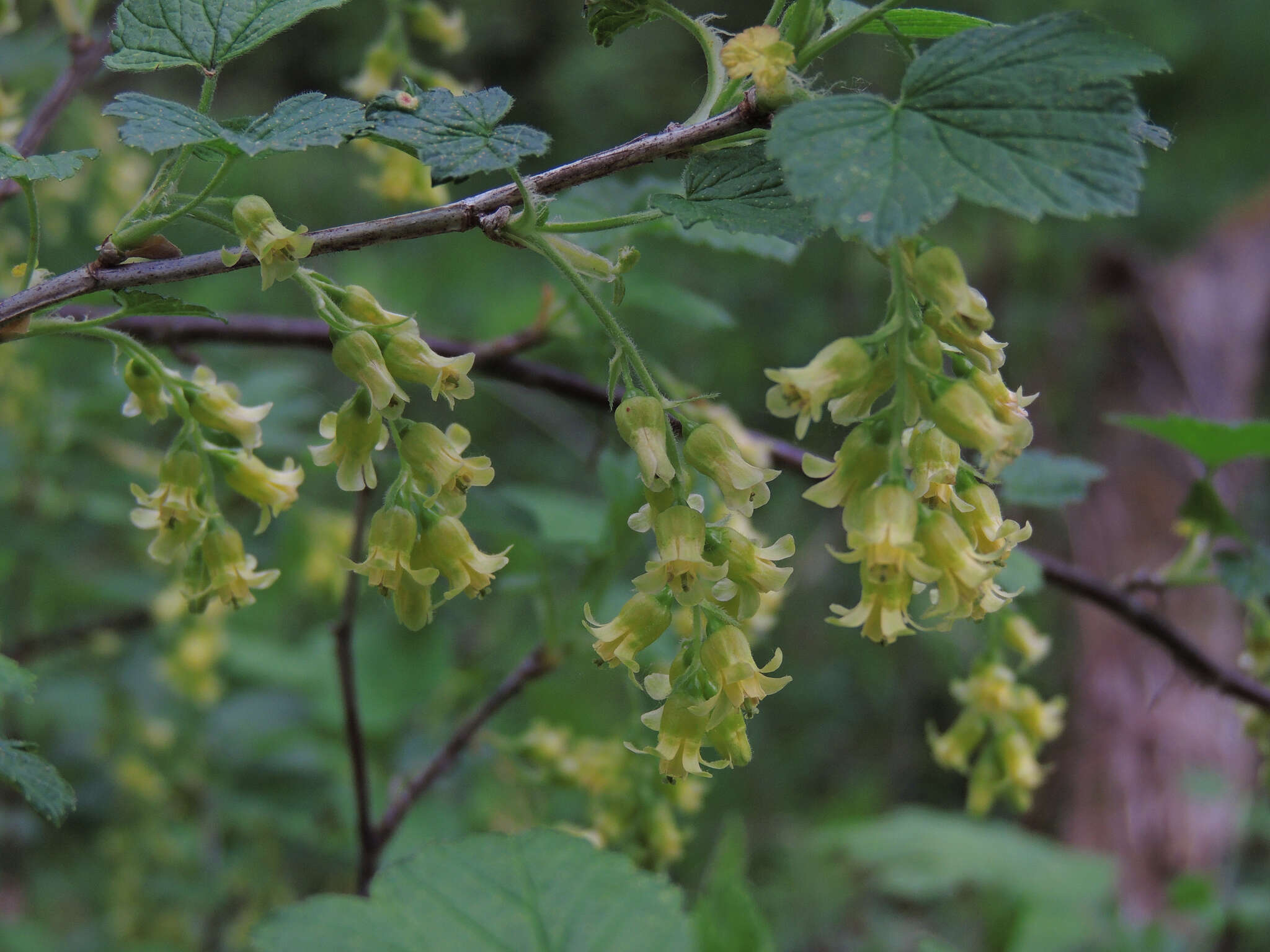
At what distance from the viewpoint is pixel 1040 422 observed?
187 inches

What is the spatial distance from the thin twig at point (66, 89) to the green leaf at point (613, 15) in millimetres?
744

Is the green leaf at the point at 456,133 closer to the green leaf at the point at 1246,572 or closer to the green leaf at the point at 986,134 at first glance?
the green leaf at the point at 986,134

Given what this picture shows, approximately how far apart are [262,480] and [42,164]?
0.32 m

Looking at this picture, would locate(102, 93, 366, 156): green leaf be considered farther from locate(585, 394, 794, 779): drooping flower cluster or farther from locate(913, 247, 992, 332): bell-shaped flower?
locate(913, 247, 992, 332): bell-shaped flower

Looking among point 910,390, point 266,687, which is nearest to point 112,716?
point 266,687

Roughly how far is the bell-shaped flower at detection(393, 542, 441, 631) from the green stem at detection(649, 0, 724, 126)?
0.41 metres

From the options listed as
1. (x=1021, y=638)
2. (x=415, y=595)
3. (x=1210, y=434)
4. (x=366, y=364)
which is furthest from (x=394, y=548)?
(x=1210, y=434)

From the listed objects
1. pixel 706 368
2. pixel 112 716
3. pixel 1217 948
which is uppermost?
pixel 112 716

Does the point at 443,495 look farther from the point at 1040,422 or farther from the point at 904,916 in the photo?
the point at 1040,422

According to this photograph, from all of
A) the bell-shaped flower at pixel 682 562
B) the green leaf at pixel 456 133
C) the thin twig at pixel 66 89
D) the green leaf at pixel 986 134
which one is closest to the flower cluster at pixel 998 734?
the bell-shaped flower at pixel 682 562

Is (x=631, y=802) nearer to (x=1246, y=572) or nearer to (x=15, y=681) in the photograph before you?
(x=15, y=681)

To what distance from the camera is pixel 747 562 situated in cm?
78

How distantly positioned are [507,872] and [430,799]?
4.21 ft

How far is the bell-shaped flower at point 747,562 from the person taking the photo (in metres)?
0.77
